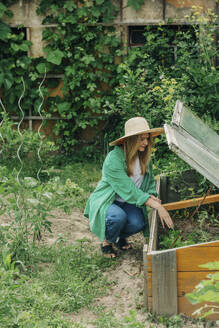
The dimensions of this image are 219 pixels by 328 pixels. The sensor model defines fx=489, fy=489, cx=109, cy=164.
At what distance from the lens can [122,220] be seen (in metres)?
4.04

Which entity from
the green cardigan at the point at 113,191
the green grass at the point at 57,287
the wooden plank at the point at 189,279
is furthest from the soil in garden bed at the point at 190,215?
the wooden plank at the point at 189,279

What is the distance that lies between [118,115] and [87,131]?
0.63m

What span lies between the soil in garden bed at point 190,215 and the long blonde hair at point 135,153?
1.99ft

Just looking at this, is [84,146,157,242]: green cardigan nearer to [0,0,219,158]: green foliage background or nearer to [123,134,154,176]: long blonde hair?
[123,134,154,176]: long blonde hair

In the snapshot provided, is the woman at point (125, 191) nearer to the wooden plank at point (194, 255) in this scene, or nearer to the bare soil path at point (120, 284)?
the bare soil path at point (120, 284)

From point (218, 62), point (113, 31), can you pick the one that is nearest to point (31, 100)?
point (113, 31)

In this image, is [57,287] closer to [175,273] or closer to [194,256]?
[175,273]

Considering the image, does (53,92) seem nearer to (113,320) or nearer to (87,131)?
(87,131)

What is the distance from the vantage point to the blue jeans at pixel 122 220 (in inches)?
159

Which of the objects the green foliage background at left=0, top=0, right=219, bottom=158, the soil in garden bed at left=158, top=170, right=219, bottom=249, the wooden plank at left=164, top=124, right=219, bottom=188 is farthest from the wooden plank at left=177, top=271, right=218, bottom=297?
the green foliage background at left=0, top=0, right=219, bottom=158

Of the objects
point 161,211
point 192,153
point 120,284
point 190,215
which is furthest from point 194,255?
point 190,215

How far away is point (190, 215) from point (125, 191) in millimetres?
995

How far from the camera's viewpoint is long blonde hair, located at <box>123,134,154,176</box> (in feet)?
13.2

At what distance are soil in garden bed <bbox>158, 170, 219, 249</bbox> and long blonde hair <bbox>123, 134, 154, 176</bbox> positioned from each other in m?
0.61
